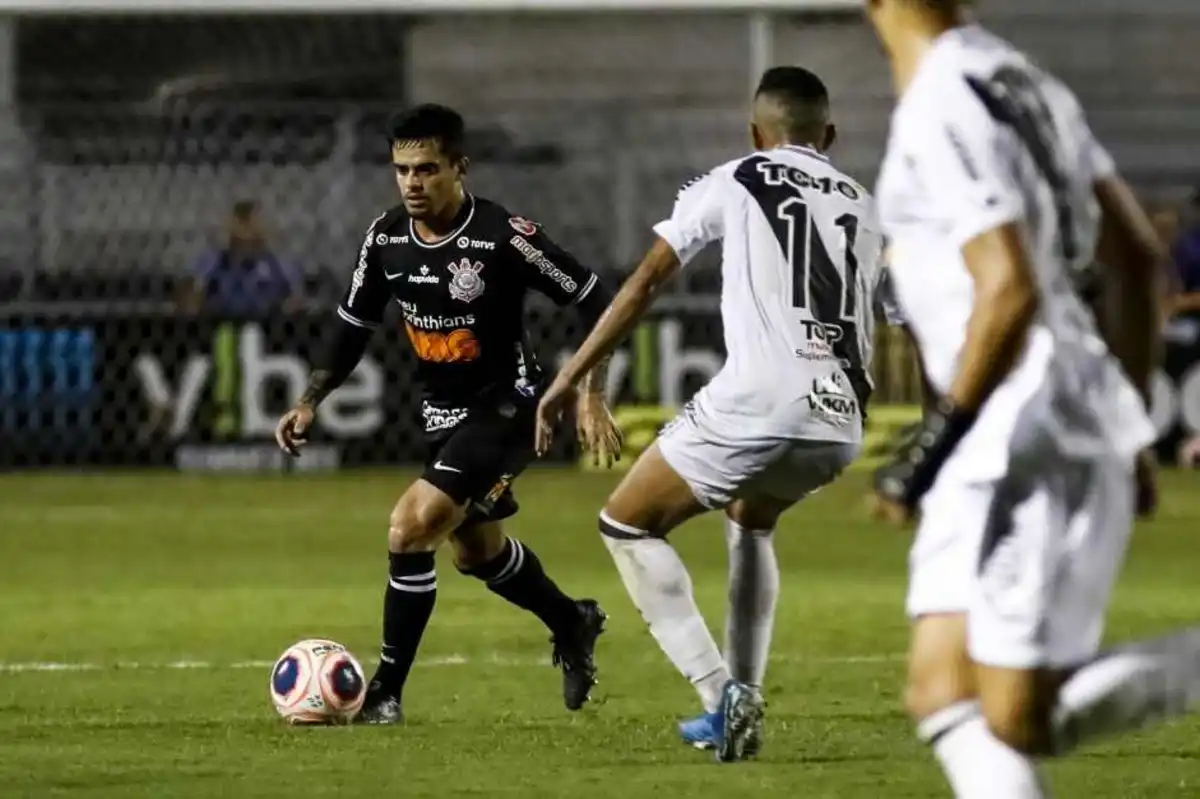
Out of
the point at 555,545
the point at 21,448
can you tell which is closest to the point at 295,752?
the point at 555,545

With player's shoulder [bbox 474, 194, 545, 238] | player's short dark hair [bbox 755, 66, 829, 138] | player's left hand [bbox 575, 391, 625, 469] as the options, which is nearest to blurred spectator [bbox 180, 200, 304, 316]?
player's shoulder [bbox 474, 194, 545, 238]

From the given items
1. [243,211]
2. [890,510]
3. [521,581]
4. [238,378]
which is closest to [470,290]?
[521,581]

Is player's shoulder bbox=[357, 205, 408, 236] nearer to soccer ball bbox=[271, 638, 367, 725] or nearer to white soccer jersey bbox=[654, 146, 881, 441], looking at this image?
soccer ball bbox=[271, 638, 367, 725]

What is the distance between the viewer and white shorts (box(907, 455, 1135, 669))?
4.25 metres

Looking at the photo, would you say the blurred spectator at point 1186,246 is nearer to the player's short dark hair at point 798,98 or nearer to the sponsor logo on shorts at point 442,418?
the sponsor logo on shorts at point 442,418

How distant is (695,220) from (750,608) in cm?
106

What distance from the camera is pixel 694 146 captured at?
707 inches

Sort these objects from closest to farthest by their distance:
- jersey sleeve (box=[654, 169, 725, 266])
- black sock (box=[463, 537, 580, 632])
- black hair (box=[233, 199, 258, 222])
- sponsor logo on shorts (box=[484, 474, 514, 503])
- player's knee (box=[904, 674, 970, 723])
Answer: player's knee (box=[904, 674, 970, 723]) → jersey sleeve (box=[654, 169, 725, 266]) → sponsor logo on shorts (box=[484, 474, 514, 503]) → black sock (box=[463, 537, 580, 632]) → black hair (box=[233, 199, 258, 222])

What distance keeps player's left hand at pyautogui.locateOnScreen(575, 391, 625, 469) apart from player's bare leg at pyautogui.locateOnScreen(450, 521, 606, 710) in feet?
2.23

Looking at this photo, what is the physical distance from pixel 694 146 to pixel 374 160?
7.18ft

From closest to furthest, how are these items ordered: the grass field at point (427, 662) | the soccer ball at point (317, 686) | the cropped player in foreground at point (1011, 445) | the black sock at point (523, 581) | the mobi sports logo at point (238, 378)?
the cropped player in foreground at point (1011, 445) < the grass field at point (427, 662) < the soccer ball at point (317, 686) < the black sock at point (523, 581) < the mobi sports logo at point (238, 378)

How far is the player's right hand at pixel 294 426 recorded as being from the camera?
8.01m

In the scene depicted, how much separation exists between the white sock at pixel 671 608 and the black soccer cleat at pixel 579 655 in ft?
2.67

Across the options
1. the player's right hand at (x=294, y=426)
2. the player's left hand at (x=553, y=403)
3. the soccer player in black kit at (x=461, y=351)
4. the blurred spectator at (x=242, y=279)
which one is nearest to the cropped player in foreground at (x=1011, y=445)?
the player's left hand at (x=553, y=403)
